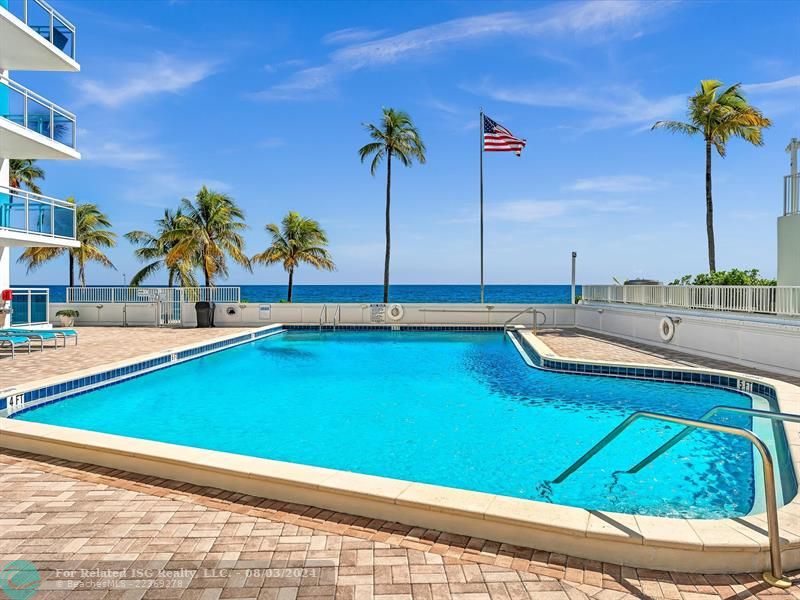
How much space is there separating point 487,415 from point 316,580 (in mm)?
5001

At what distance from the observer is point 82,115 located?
15914mm

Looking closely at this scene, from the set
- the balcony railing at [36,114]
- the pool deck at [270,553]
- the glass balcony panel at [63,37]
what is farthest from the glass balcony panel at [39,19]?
the pool deck at [270,553]

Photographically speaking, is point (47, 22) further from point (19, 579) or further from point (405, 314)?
point (19, 579)

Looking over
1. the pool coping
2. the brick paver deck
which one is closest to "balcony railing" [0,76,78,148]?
the pool coping

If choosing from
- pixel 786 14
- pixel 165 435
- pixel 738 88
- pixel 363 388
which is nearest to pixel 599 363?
pixel 363 388

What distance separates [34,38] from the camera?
13.0m

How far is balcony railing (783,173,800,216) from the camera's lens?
12.9 meters

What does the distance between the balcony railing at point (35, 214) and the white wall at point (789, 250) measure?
19120 mm

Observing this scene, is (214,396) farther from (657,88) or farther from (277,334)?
(657,88)

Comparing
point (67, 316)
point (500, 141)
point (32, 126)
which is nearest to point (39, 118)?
point (32, 126)

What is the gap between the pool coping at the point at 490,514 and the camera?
275 centimetres

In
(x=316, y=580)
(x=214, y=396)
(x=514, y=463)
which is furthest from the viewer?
(x=214, y=396)

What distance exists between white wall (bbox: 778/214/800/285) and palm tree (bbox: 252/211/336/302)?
62.2 ft

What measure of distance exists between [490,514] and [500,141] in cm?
1916
